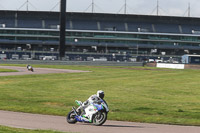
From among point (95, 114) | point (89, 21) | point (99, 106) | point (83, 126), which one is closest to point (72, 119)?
point (83, 126)

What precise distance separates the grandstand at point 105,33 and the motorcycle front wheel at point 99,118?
118895 mm

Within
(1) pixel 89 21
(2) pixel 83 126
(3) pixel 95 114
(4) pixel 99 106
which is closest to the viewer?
(4) pixel 99 106

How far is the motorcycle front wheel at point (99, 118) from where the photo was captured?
606 inches

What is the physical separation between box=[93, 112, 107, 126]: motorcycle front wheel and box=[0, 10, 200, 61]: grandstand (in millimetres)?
118895

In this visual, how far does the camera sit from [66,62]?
94188 mm

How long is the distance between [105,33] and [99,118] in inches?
4931

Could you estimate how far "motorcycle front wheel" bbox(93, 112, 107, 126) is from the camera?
15398 mm

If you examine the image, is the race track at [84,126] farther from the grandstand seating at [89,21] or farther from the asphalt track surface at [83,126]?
the grandstand seating at [89,21]

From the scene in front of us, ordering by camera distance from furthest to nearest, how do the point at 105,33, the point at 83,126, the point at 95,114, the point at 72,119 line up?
the point at 105,33 → the point at 72,119 → the point at 83,126 → the point at 95,114

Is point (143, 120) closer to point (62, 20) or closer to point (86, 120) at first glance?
point (86, 120)

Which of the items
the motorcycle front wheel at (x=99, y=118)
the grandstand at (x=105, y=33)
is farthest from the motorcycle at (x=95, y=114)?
the grandstand at (x=105, y=33)

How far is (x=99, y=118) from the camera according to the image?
1553 cm

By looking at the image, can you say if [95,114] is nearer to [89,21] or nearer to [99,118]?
[99,118]

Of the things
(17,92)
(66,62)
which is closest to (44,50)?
(66,62)
